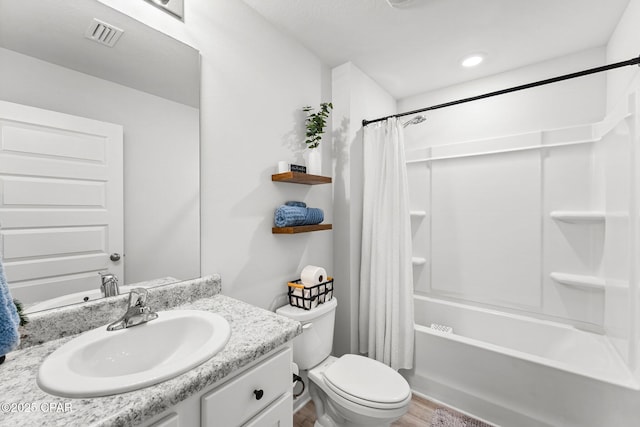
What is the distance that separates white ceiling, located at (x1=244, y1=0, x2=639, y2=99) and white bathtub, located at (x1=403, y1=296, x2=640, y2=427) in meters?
1.92

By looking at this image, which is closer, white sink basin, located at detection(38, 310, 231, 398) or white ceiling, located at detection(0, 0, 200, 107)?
white sink basin, located at detection(38, 310, 231, 398)

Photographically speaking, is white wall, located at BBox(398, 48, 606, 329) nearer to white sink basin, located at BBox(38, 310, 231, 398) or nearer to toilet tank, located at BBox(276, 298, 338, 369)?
toilet tank, located at BBox(276, 298, 338, 369)

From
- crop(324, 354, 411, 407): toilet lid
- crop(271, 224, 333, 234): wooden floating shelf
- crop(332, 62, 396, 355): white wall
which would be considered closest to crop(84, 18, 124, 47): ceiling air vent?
crop(271, 224, 333, 234): wooden floating shelf

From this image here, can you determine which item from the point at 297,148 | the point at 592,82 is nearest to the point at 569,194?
the point at 592,82

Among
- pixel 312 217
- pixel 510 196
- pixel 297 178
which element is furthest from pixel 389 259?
pixel 510 196

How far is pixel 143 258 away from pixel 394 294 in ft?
4.97

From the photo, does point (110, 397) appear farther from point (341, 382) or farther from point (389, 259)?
point (389, 259)

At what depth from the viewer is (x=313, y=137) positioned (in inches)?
72.7

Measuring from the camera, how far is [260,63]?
155 centimetres

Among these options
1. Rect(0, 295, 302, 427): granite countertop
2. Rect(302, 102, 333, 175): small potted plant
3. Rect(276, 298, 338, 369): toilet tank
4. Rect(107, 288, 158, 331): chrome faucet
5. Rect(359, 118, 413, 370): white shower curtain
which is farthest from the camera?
Rect(359, 118, 413, 370): white shower curtain

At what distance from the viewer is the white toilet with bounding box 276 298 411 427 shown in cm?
125

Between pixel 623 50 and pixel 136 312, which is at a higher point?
pixel 623 50

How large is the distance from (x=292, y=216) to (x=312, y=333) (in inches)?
26.4

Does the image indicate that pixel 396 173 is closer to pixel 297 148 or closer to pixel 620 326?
pixel 297 148
